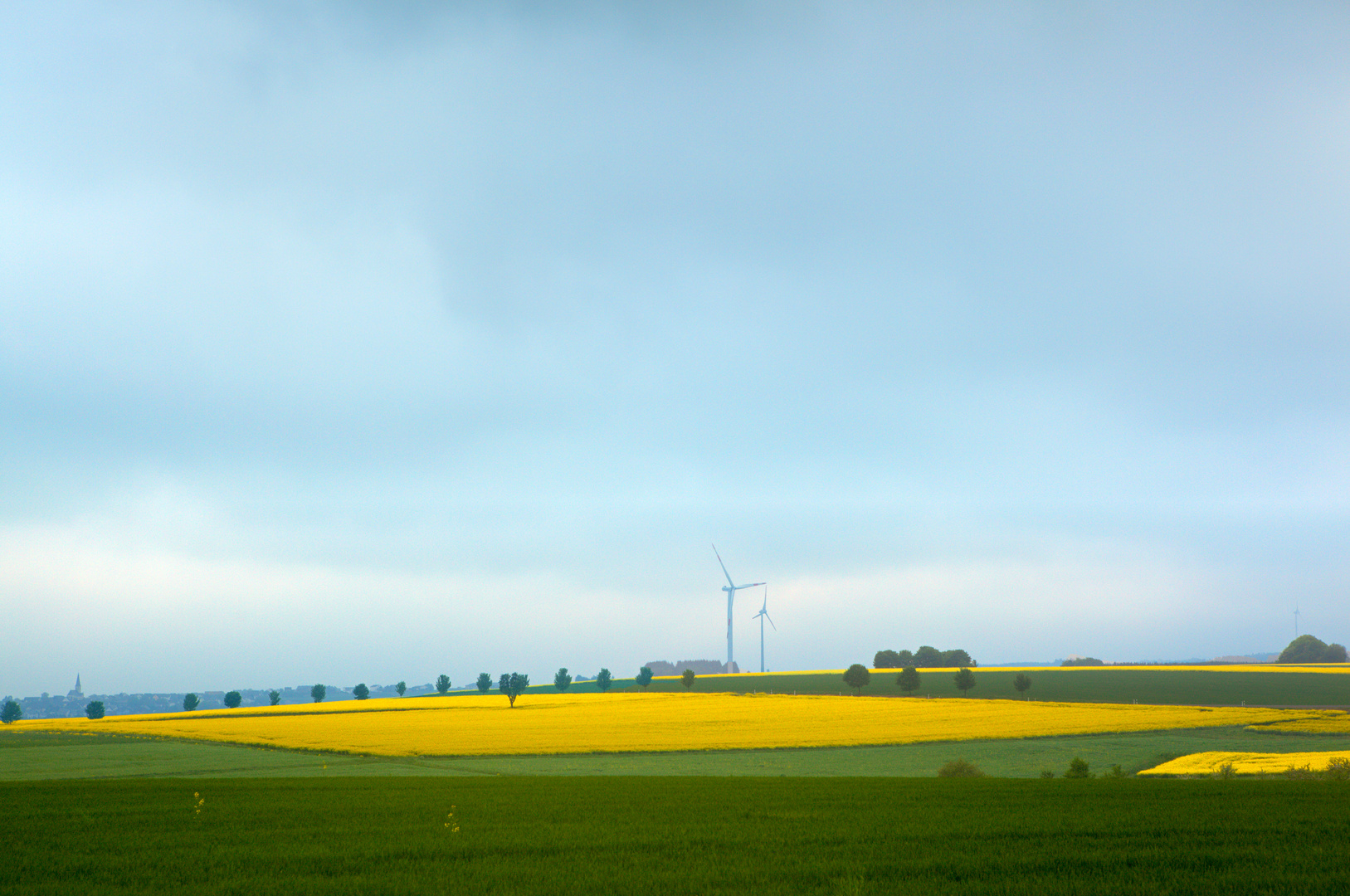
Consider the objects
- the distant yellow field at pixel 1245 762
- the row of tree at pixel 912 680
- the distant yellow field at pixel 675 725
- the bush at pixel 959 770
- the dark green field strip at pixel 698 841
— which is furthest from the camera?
the row of tree at pixel 912 680

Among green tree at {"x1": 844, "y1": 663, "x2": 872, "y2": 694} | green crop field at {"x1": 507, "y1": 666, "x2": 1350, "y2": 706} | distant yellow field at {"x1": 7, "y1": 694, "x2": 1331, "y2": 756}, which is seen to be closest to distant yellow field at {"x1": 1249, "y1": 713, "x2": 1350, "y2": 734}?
distant yellow field at {"x1": 7, "y1": 694, "x2": 1331, "y2": 756}

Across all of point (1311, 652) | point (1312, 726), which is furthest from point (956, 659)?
point (1312, 726)

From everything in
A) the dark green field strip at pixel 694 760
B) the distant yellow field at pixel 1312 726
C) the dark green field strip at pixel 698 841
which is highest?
the dark green field strip at pixel 698 841

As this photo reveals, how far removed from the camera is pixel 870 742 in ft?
188

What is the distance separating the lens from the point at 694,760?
47.6 meters

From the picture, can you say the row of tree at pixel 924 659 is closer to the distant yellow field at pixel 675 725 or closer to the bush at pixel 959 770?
the distant yellow field at pixel 675 725

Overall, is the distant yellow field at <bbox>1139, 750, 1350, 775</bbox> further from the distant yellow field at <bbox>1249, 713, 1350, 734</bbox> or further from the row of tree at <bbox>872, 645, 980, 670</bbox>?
the row of tree at <bbox>872, 645, 980, 670</bbox>

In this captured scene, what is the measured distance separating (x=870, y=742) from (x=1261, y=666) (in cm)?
13435

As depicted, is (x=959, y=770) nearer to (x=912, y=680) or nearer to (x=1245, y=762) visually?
(x=1245, y=762)

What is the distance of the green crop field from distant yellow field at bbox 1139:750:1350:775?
2487 inches

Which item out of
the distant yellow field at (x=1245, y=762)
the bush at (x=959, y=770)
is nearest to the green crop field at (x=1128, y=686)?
the distant yellow field at (x=1245, y=762)

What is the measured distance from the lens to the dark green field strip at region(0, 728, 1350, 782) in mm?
41719

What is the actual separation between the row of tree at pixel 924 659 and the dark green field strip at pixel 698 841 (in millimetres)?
164542

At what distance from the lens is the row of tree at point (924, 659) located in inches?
7136
